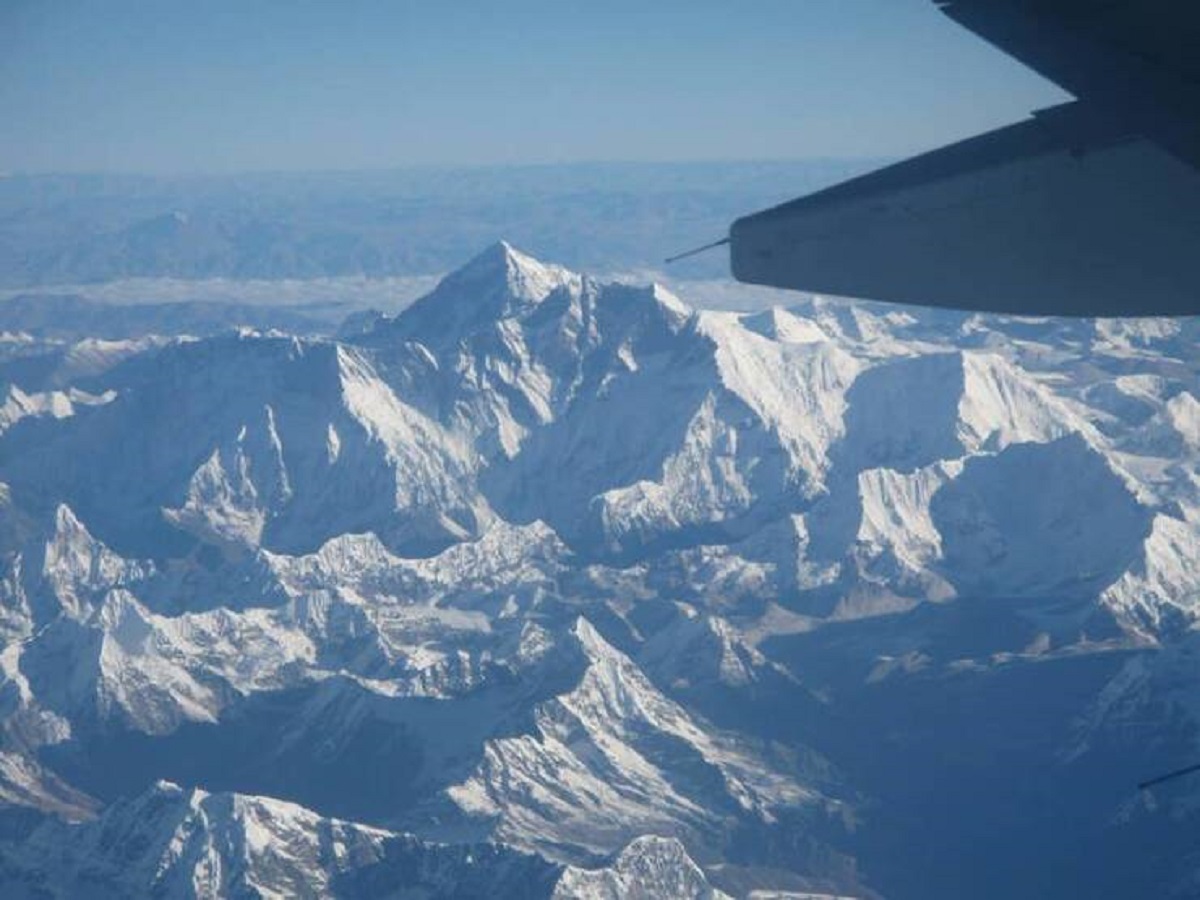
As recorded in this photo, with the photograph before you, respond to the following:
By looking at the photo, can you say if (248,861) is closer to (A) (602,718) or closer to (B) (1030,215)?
(A) (602,718)

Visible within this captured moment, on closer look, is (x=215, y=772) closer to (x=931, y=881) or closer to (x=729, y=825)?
(x=729, y=825)

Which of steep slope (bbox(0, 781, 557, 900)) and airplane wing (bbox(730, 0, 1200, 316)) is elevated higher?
airplane wing (bbox(730, 0, 1200, 316))

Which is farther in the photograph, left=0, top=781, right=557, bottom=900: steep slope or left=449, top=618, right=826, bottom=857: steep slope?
left=449, top=618, right=826, bottom=857: steep slope

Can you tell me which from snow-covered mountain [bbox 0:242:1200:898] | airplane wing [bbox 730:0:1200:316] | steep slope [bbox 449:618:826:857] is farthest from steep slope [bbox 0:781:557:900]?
airplane wing [bbox 730:0:1200:316]

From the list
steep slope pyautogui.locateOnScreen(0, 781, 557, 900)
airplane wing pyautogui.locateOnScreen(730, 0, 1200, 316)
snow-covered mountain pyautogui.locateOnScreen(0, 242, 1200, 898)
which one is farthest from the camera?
snow-covered mountain pyautogui.locateOnScreen(0, 242, 1200, 898)

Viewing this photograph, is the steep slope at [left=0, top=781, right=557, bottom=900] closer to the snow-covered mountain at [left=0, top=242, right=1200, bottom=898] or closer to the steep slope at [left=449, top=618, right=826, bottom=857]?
the snow-covered mountain at [left=0, top=242, right=1200, bottom=898]

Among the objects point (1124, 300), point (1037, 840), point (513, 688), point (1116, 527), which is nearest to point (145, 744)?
point (513, 688)

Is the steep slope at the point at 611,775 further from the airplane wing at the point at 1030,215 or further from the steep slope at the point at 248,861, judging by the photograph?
the airplane wing at the point at 1030,215

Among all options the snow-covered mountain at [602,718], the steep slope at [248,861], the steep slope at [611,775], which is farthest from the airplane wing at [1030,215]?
the steep slope at [611,775]
